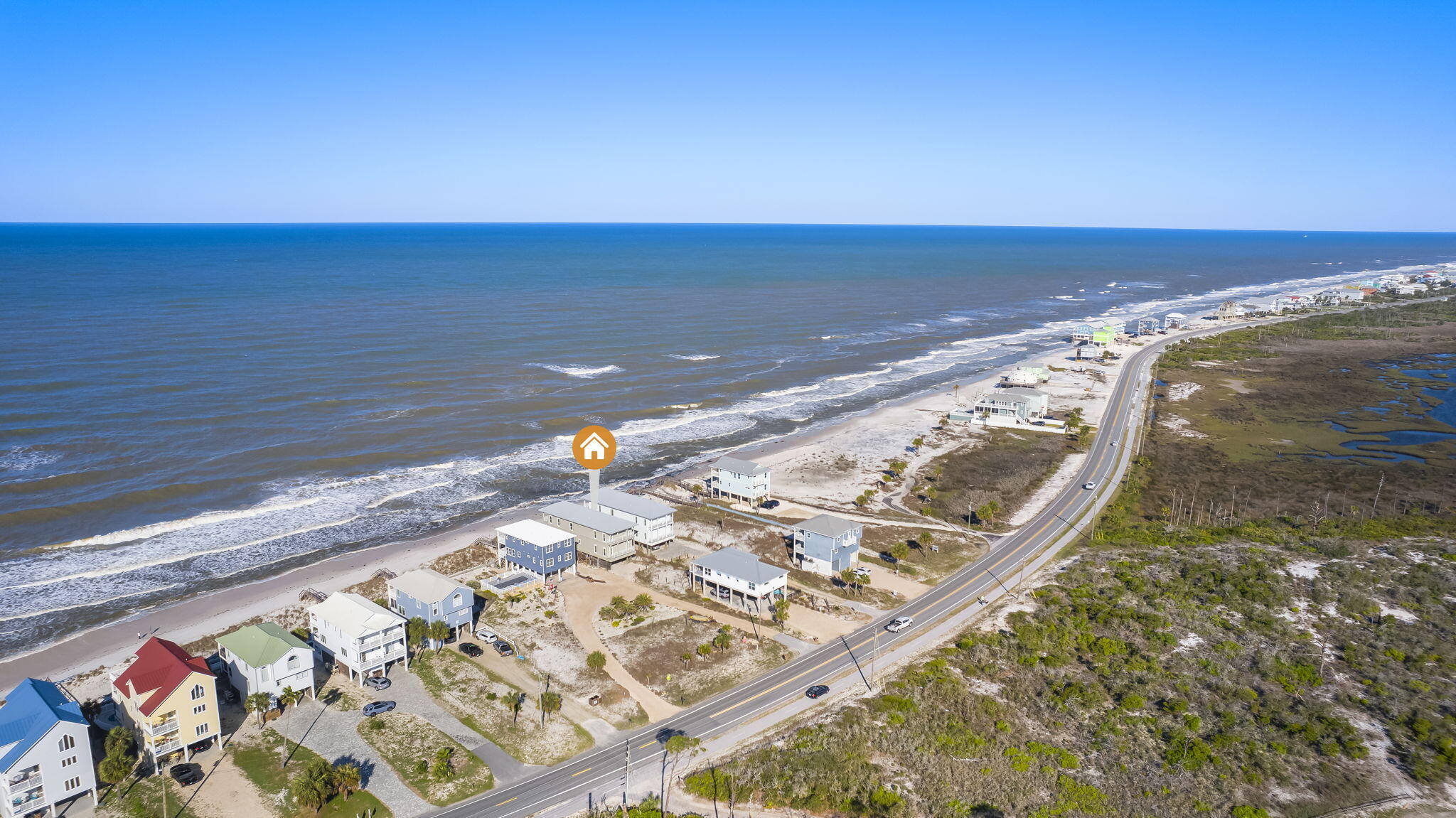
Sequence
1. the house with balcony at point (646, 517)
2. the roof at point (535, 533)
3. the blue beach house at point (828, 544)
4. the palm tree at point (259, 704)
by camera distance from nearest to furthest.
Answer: the palm tree at point (259, 704), the roof at point (535, 533), the blue beach house at point (828, 544), the house with balcony at point (646, 517)

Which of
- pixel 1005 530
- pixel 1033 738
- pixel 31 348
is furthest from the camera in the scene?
pixel 31 348

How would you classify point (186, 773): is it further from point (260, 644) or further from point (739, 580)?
point (739, 580)

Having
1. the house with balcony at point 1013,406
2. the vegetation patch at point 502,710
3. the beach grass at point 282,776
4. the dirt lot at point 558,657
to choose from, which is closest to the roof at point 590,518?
the dirt lot at point 558,657

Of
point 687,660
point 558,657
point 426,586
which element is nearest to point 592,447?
point 426,586

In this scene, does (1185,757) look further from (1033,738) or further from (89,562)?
(89,562)

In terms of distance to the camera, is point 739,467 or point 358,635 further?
point 739,467

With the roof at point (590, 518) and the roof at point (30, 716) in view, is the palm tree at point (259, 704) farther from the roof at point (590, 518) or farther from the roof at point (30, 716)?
the roof at point (590, 518)

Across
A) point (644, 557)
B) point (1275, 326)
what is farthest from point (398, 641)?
point (1275, 326)
